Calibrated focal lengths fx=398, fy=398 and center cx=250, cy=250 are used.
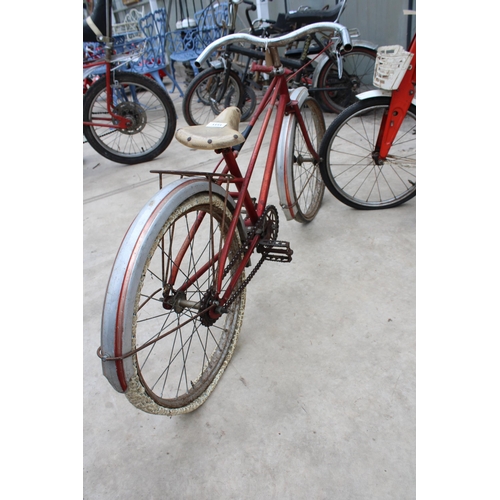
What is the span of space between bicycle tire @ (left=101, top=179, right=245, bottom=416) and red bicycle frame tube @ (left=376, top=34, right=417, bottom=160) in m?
1.13

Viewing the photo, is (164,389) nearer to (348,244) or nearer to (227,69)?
(348,244)

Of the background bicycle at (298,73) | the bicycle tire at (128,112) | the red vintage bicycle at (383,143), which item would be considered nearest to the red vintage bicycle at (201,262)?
the red vintage bicycle at (383,143)

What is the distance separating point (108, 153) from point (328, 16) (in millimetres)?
2227

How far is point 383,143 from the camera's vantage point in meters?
2.18

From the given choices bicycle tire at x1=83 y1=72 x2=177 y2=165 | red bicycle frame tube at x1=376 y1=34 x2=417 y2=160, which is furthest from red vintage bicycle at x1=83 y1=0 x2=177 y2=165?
red bicycle frame tube at x1=376 y1=34 x2=417 y2=160

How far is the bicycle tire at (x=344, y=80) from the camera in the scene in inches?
147

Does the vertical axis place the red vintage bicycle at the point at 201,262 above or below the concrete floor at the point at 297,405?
above

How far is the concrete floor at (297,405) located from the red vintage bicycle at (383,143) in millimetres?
399

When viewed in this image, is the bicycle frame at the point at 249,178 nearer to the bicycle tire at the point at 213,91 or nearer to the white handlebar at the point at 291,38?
the white handlebar at the point at 291,38

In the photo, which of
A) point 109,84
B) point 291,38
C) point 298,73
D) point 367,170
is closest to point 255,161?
point 291,38

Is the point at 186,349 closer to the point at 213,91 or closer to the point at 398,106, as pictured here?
the point at 398,106

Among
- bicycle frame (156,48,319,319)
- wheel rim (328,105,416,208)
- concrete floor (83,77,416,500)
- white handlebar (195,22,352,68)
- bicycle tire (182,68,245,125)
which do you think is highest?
white handlebar (195,22,352,68)

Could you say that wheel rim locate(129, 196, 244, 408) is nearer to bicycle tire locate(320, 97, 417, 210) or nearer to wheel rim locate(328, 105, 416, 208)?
bicycle tire locate(320, 97, 417, 210)

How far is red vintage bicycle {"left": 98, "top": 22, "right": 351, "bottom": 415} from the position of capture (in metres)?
1.05
